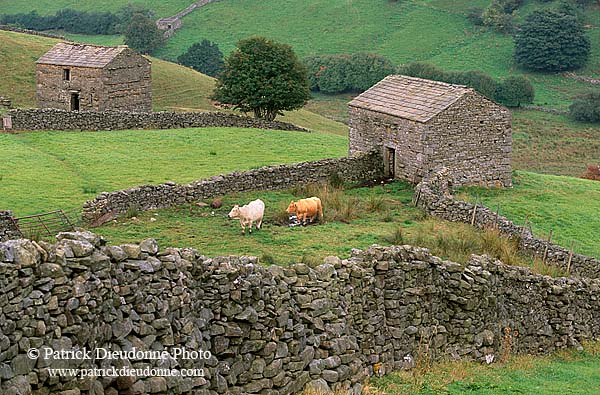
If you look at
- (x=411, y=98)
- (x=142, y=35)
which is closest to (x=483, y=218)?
(x=411, y=98)

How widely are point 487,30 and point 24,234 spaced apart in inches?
4370

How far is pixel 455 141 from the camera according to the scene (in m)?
32.1

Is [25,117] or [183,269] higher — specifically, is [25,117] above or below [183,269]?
below

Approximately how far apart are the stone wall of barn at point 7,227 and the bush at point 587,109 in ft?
247

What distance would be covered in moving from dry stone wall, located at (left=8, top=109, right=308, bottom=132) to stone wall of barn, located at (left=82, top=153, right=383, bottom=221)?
15.6m

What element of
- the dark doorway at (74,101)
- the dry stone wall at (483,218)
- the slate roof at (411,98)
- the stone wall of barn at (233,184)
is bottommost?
the dark doorway at (74,101)

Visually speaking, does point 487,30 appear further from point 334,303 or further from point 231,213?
point 334,303

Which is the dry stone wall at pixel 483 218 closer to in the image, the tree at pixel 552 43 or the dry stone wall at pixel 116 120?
the dry stone wall at pixel 116 120

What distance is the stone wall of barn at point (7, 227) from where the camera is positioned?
20.5 metres

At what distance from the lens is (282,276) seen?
12.3 m

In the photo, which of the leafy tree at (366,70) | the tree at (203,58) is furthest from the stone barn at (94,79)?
the tree at (203,58)

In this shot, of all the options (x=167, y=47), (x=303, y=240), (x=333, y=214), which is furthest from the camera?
(x=167, y=47)

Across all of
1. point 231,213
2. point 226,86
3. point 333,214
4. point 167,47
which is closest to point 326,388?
point 231,213

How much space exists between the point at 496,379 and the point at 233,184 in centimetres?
1473
